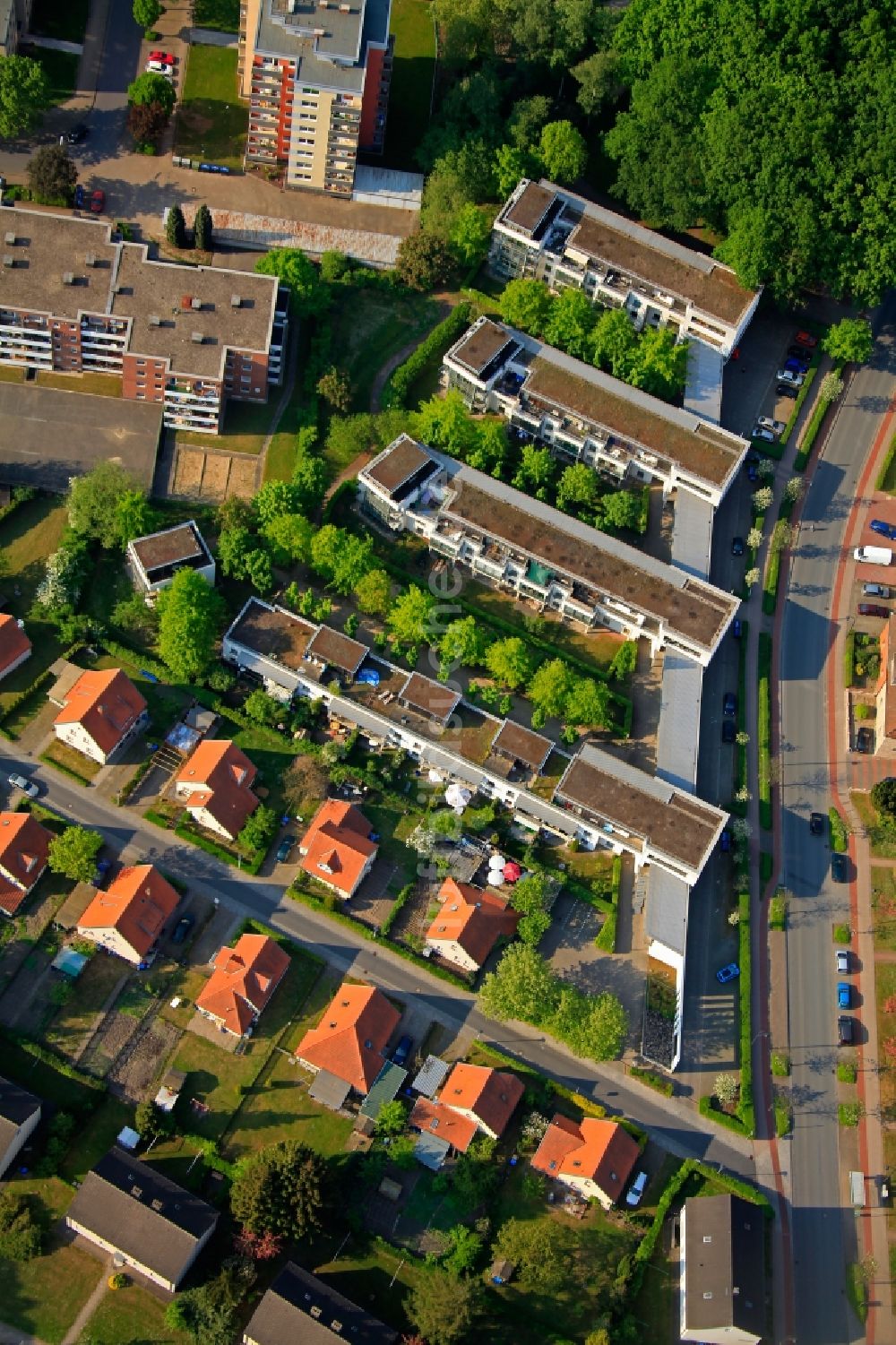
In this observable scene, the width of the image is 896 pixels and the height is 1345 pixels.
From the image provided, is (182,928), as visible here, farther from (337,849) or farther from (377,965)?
(377,965)

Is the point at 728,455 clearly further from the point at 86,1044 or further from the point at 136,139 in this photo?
the point at 86,1044

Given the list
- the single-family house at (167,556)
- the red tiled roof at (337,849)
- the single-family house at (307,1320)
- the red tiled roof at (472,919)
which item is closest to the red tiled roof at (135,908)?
the red tiled roof at (337,849)

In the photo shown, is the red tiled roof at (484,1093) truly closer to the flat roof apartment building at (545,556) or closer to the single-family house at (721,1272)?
the single-family house at (721,1272)

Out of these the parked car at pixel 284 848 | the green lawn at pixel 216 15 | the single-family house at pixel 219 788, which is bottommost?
the parked car at pixel 284 848

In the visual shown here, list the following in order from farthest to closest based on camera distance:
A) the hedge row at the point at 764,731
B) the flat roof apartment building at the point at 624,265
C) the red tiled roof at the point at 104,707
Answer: the flat roof apartment building at the point at 624,265, the hedge row at the point at 764,731, the red tiled roof at the point at 104,707

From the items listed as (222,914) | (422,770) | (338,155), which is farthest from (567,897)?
(338,155)

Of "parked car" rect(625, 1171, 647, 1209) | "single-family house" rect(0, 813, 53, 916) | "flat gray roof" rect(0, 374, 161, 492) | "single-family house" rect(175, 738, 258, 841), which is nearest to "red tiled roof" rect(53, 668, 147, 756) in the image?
"single-family house" rect(175, 738, 258, 841)
